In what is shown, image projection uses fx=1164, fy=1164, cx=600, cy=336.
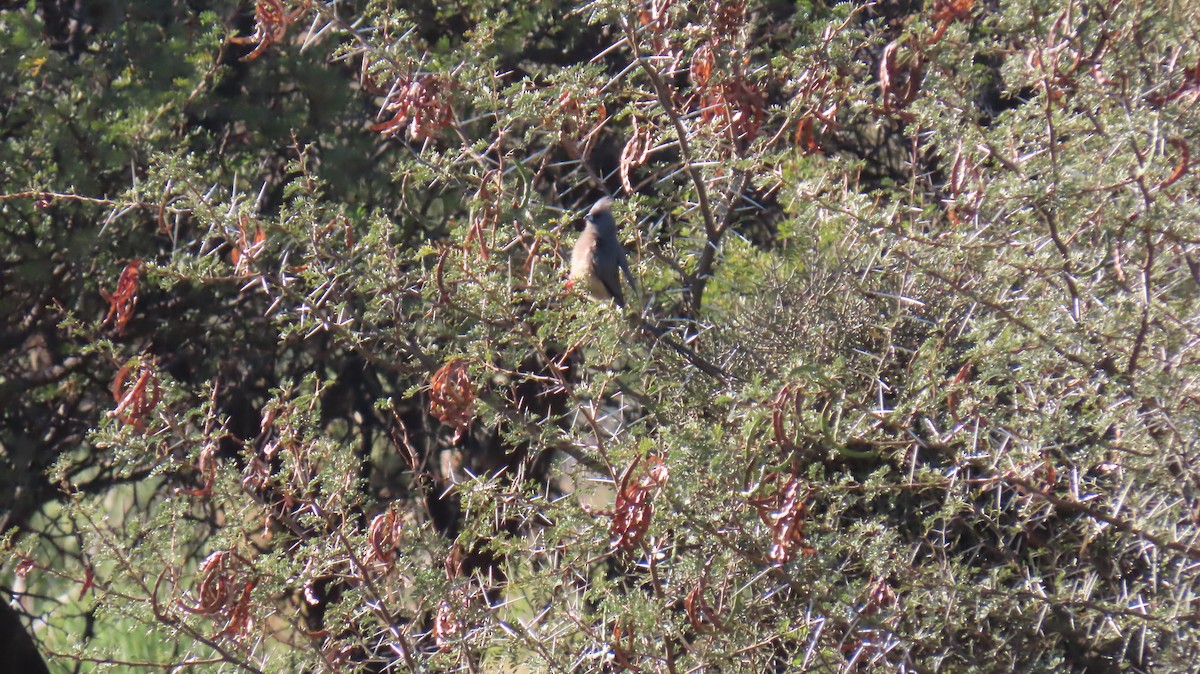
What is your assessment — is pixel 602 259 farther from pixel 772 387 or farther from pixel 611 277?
pixel 772 387

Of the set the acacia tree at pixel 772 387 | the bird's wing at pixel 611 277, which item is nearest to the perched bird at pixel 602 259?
the bird's wing at pixel 611 277

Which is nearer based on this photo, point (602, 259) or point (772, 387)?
point (772, 387)

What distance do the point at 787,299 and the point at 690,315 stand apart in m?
0.36

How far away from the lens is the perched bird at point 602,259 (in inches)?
157

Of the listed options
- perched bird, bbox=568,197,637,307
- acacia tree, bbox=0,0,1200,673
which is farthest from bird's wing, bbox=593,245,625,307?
acacia tree, bbox=0,0,1200,673

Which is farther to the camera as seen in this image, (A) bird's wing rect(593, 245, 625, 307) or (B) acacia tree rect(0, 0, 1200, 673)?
(A) bird's wing rect(593, 245, 625, 307)

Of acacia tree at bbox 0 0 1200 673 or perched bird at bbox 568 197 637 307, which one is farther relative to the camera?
perched bird at bbox 568 197 637 307

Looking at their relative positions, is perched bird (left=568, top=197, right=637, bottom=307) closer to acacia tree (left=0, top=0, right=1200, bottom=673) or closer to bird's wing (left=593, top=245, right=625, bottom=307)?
bird's wing (left=593, top=245, right=625, bottom=307)

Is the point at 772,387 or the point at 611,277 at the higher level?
the point at 772,387

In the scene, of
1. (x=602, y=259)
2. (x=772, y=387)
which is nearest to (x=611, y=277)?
(x=602, y=259)

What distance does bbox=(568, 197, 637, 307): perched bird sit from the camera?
3977 mm

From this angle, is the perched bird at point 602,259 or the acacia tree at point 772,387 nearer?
the acacia tree at point 772,387

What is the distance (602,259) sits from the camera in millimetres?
4125

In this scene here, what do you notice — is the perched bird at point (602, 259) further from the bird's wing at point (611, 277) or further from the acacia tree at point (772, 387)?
the acacia tree at point (772, 387)
